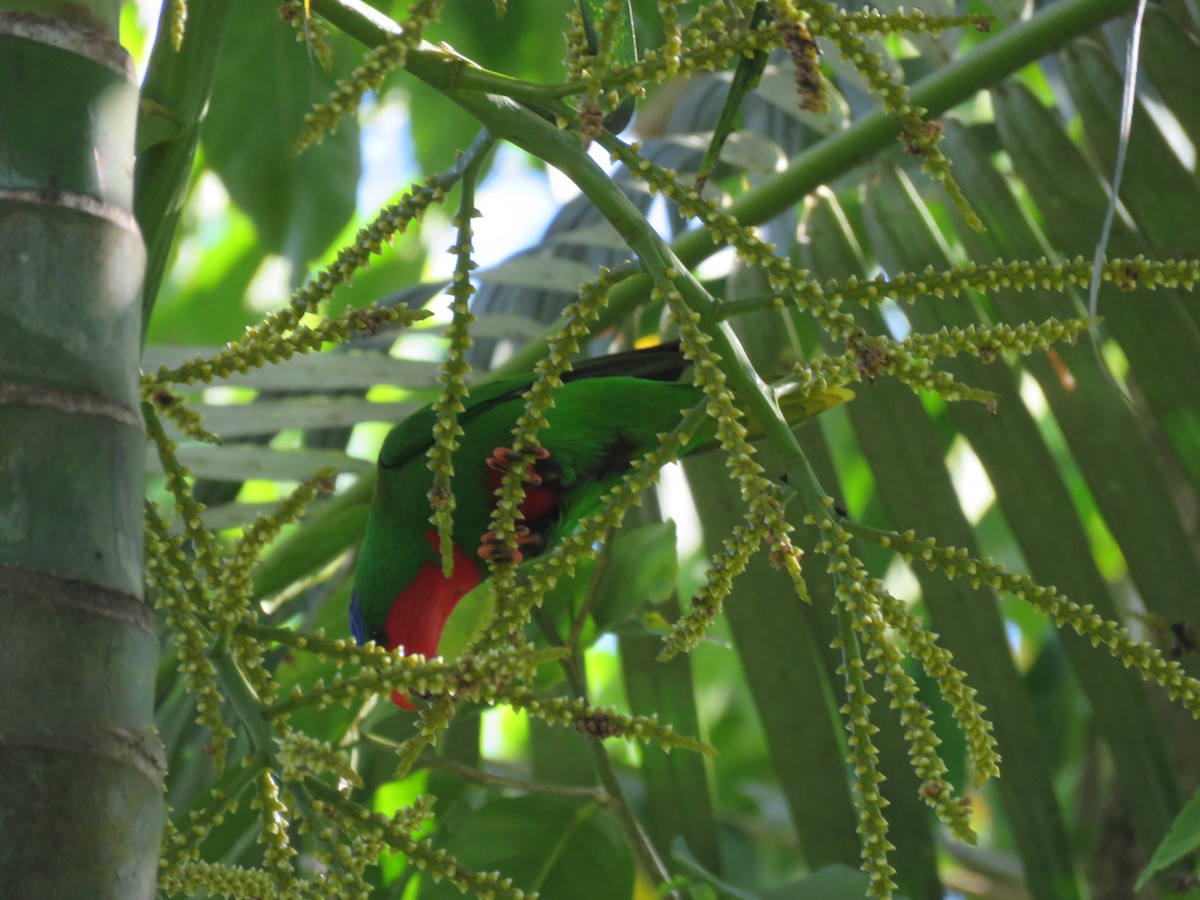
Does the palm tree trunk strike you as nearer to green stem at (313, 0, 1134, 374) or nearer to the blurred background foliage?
the blurred background foliage

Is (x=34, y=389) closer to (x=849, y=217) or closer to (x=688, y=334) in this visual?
(x=688, y=334)

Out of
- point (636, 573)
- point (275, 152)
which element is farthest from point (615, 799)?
point (275, 152)

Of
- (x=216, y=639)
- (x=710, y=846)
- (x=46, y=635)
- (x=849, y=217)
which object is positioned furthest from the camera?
(x=849, y=217)

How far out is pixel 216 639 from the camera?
92cm

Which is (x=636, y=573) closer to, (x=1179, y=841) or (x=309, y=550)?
(x=309, y=550)

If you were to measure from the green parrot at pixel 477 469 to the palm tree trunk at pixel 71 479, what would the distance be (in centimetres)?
127

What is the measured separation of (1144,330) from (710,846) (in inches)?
39.9

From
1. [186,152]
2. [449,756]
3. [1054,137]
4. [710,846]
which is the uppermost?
[1054,137]

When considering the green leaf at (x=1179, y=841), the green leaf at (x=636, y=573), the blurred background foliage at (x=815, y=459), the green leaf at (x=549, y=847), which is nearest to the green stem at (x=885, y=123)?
the blurred background foliage at (x=815, y=459)

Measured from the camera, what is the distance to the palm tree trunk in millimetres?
653

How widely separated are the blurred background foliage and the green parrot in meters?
0.10

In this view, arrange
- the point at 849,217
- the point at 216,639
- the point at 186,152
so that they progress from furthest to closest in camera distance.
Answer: the point at 849,217 → the point at 186,152 → the point at 216,639

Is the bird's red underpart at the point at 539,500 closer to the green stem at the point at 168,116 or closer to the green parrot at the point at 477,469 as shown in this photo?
the green parrot at the point at 477,469

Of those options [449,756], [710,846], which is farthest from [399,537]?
[710,846]
